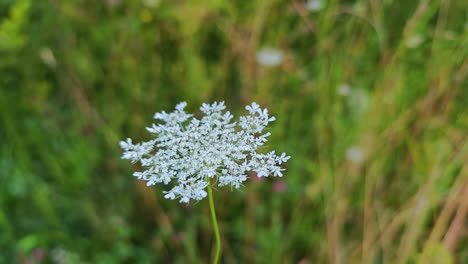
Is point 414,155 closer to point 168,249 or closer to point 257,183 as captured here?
point 257,183

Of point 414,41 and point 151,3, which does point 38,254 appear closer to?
point 151,3

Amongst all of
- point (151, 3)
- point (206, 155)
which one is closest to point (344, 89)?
point (151, 3)

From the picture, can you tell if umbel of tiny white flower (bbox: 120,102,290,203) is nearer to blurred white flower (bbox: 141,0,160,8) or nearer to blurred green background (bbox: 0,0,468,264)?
blurred green background (bbox: 0,0,468,264)

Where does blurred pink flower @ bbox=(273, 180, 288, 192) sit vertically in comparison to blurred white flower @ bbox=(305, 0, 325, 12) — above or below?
below

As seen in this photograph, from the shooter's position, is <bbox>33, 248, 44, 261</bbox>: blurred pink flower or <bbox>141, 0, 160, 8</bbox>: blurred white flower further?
<bbox>141, 0, 160, 8</bbox>: blurred white flower

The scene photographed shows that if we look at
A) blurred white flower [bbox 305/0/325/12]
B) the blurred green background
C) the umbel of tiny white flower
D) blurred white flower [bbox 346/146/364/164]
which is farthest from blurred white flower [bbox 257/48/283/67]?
the umbel of tiny white flower

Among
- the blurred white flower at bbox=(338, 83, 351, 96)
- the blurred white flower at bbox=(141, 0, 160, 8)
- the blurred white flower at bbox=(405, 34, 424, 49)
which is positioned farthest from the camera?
the blurred white flower at bbox=(141, 0, 160, 8)

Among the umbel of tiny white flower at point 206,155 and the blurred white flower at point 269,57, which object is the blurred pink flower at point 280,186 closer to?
the blurred white flower at point 269,57

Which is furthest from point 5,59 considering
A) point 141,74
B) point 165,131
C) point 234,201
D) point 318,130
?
point 165,131
